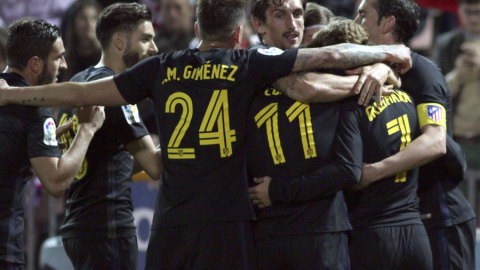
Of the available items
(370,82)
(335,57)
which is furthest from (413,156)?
(335,57)

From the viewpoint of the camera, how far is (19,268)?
443 centimetres

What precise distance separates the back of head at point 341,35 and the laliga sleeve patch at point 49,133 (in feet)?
5.38

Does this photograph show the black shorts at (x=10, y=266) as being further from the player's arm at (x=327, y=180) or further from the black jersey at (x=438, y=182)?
the black jersey at (x=438, y=182)

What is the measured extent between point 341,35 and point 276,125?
0.75 metres

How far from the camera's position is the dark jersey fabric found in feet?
13.7

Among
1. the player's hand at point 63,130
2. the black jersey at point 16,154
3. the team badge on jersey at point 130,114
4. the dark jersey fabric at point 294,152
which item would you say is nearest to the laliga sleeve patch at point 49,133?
the black jersey at point 16,154

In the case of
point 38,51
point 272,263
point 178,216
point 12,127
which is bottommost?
point 272,263

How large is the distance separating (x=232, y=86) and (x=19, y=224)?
1508 millimetres

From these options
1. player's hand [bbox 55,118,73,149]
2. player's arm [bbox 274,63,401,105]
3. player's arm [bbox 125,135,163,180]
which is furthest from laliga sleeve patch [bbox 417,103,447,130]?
player's hand [bbox 55,118,73,149]

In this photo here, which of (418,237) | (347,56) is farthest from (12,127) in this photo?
(418,237)

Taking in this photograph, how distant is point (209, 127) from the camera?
4227 millimetres

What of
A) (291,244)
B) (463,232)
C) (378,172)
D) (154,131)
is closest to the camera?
(291,244)

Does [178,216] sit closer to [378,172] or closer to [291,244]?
[291,244]

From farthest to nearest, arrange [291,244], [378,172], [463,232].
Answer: [463,232], [378,172], [291,244]
